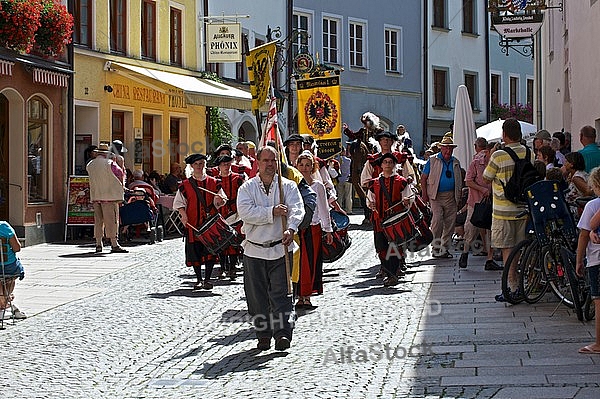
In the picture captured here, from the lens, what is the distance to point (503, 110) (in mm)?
47438

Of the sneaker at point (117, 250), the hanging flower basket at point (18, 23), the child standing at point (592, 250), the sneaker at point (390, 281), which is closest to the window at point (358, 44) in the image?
the hanging flower basket at point (18, 23)

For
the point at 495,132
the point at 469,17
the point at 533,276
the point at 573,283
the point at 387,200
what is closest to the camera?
the point at 573,283

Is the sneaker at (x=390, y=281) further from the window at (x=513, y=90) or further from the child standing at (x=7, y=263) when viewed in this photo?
the window at (x=513, y=90)

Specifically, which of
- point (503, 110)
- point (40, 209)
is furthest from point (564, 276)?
point (503, 110)

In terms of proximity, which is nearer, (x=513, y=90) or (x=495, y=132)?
(x=495, y=132)

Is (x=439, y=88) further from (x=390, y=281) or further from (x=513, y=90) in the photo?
Result: (x=390, y=281)

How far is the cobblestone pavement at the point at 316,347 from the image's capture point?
26.6 ft

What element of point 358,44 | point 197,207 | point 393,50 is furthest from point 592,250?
point 393,50

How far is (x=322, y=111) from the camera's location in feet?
82.2

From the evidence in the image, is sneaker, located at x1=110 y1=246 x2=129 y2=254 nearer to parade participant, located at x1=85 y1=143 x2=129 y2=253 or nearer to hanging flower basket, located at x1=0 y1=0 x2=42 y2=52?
parade participant, located at x1=85 y1=143 x2=129 y2=253

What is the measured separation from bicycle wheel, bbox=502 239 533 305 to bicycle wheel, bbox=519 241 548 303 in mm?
50

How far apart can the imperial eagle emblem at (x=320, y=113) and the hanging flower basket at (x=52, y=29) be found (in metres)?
6.26

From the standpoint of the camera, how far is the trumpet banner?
81.4 ft

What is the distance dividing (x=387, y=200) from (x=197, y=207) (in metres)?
2.36
